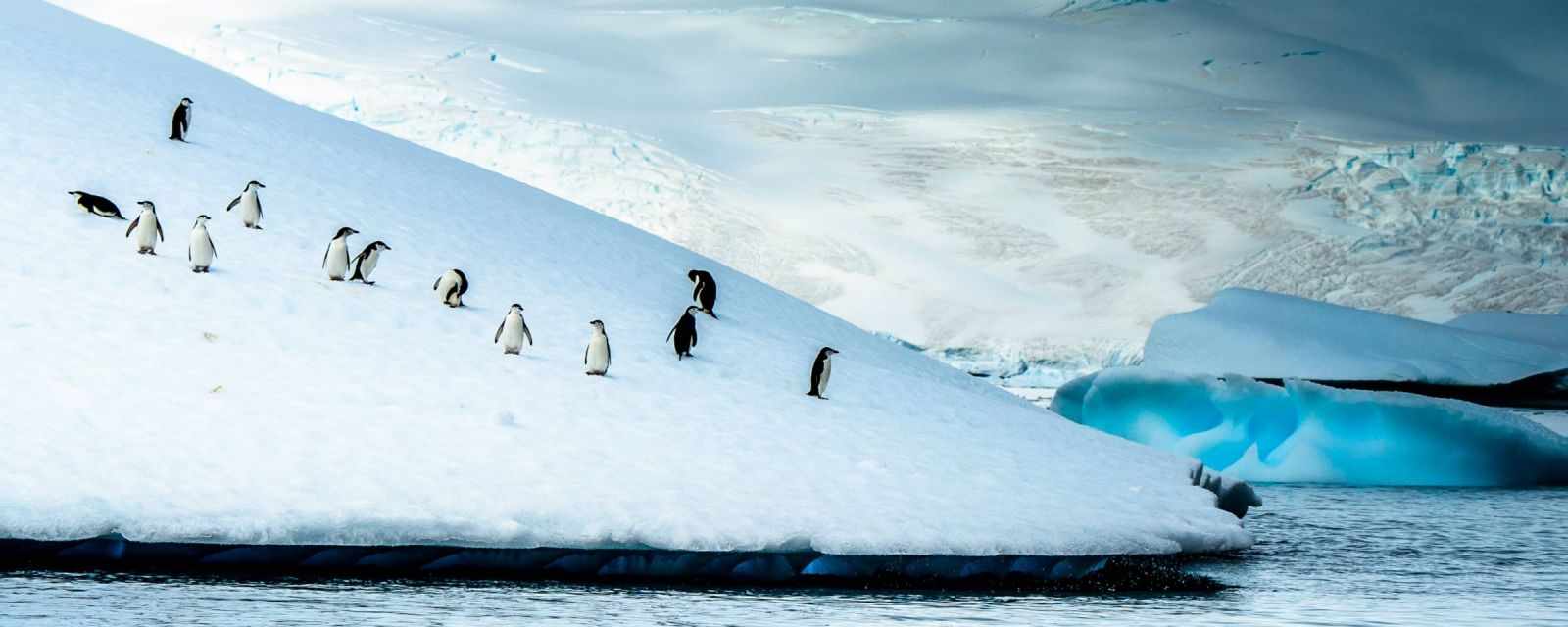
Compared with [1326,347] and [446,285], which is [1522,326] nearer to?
[1326,347]

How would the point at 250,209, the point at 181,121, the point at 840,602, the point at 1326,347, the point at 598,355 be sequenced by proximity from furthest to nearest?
the point at 1326,347, the point at 181,121, the point at 250,209, the point at 598,355, the point at 840,602

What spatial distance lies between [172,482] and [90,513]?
0.54 meters

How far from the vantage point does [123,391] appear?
866 centimetres

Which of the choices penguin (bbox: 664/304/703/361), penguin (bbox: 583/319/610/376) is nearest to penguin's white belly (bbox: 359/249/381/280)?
penguin (bbox: 583/319/610/376)

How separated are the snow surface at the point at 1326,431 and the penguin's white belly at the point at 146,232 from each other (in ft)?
44.9

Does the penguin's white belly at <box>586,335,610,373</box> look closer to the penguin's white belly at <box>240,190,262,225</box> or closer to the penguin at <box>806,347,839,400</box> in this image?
the penguin at <box>806,347,839,400</box>

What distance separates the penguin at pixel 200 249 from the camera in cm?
1136

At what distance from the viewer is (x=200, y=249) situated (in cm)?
1139

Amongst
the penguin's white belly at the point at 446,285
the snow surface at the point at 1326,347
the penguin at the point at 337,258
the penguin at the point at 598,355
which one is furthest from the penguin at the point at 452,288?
the snow surface at the point at 1326,347

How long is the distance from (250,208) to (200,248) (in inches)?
57.5

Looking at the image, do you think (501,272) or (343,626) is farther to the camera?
(501,272)

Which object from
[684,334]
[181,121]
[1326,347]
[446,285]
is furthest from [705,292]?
[1326,347]

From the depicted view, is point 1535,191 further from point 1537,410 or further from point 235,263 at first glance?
point 235,263

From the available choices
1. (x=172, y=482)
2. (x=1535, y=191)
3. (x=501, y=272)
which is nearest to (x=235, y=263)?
(x=501, y=272)
